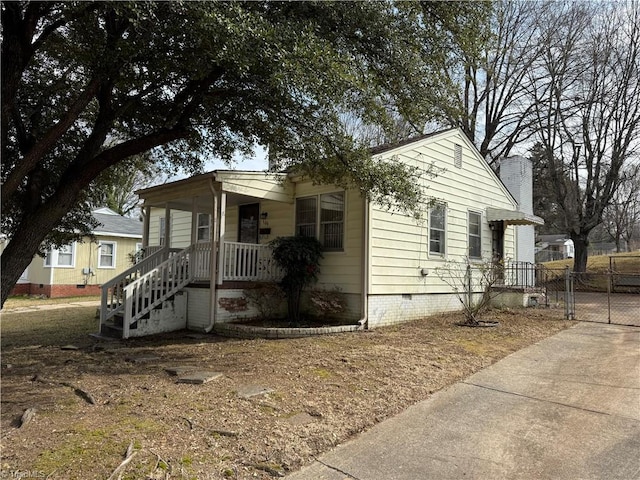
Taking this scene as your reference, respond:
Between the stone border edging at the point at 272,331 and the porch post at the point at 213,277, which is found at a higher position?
the porch post at the point at 213,277

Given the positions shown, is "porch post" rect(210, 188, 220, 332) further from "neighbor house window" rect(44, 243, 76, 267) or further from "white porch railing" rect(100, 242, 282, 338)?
"neighbor house window" rect(44, 243, 76, 267)

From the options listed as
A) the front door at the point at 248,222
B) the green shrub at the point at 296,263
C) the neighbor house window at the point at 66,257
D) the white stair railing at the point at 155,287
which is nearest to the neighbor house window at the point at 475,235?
the green shrub at the point at 296,263

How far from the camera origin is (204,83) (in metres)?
6.27

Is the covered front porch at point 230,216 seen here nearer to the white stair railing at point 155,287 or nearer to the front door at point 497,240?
the white stair railing at point 155,287

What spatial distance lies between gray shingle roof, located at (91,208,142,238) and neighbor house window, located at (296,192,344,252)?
13.5 metres

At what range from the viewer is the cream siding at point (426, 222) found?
9734 mm

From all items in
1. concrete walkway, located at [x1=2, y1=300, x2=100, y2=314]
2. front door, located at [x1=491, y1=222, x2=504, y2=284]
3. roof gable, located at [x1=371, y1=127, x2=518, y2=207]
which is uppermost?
roof gable, located at [x1=371, y1=127, x2=518, y2=207]

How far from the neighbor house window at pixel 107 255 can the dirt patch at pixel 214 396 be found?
1310 cm

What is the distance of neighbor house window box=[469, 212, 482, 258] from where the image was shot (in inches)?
498

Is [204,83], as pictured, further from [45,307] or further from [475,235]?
[45,307]

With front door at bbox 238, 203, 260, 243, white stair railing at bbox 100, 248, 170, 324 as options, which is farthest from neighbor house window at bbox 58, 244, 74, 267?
front door at bbox 238, 203, 260, 243

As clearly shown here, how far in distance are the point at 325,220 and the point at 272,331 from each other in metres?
3.09

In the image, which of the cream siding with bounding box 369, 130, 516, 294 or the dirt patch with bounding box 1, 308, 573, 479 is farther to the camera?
the cream siding with bounding box 369, 130, 516, 294

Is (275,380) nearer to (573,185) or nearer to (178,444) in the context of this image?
(178,444)
